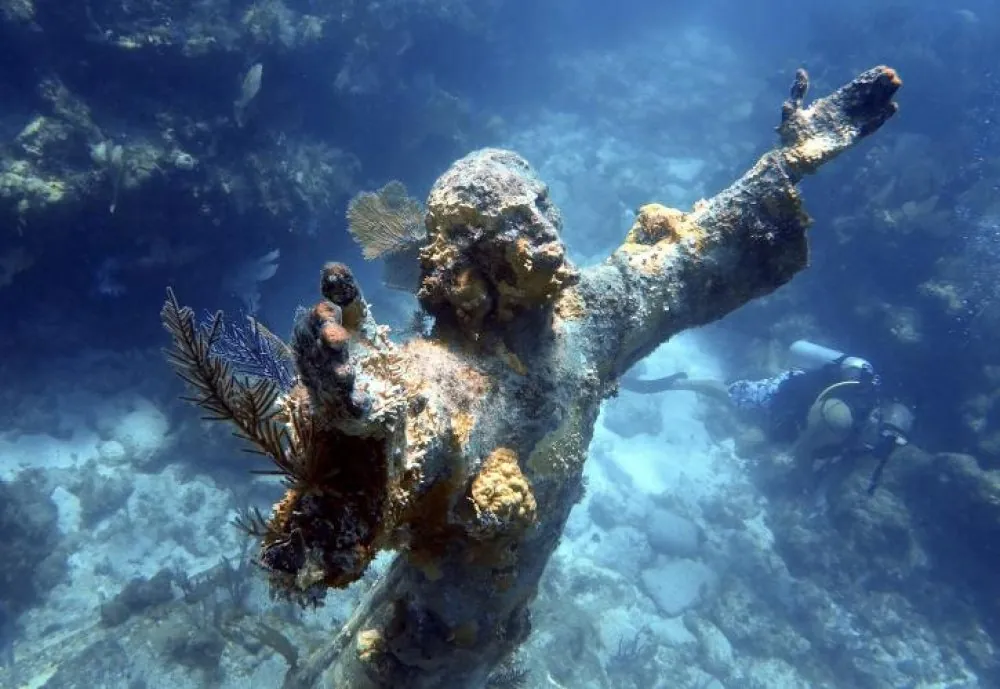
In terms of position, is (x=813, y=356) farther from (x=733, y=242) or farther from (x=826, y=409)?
(x=733, y=242)

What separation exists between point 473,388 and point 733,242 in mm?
2430

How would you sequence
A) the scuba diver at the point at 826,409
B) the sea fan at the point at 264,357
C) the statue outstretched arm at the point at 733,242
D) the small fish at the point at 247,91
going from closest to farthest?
the statue outstretched arm at the point at 733,242 < the sea fan at the point at 264,357 < the small fish at the point at 247,91 < the scuba diver at the point at 826,409

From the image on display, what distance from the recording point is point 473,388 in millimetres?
2738

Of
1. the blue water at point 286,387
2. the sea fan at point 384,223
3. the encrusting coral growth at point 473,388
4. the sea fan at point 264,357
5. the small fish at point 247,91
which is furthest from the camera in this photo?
the small fish at point 247,91

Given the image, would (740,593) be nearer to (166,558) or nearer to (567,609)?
(567,609)

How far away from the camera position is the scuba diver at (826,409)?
11812 millimetres

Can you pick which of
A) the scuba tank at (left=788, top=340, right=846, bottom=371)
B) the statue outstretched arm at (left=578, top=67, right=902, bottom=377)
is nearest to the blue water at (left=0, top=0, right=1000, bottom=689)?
the statue outstretched arm at (left=578, top=67, right=902, bottom=377)

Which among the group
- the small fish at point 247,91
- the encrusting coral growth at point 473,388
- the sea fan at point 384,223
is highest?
the small fish at point 247,91

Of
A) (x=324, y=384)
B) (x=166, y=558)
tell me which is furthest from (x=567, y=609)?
(x=324, y=384)

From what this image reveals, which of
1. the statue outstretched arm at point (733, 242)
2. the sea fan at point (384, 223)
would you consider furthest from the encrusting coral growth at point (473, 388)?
the sea fan at point (384, 223)

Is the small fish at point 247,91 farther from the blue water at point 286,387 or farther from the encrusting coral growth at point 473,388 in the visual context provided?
the encrusting coral growth at point 473,388

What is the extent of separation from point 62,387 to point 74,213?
3.07 metres

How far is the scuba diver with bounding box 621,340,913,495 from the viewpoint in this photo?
11.8 meters

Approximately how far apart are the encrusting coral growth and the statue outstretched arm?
1 centimetres
